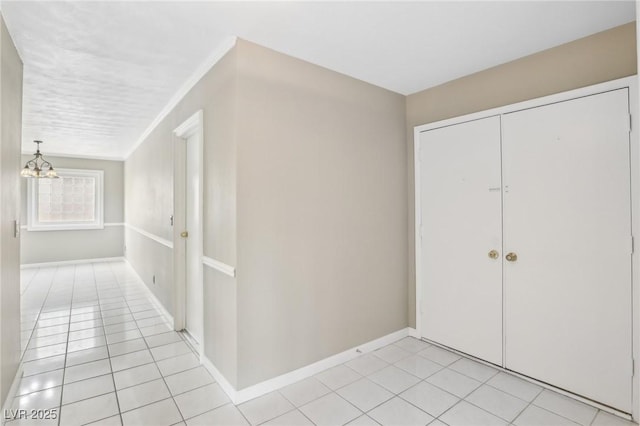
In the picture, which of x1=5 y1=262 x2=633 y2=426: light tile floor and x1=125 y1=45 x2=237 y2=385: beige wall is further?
x1=125 y1=45 x2=237 y2=385: beige wall

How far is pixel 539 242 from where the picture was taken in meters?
2.45

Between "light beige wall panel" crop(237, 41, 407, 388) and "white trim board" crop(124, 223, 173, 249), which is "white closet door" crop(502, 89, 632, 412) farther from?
"white trim board" crop(124, 223, 173, 249)

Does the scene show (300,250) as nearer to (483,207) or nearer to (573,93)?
(483,207)

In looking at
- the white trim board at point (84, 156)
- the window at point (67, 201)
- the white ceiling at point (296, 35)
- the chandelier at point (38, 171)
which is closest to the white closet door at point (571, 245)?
the white ceiling at point (296, 35)

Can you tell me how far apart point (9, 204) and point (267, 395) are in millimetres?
2251

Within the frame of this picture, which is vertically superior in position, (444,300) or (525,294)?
(525,294)

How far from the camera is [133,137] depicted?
17.7ft

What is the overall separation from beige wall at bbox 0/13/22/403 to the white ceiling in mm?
243

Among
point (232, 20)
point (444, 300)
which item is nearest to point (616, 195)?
point (444, 300)

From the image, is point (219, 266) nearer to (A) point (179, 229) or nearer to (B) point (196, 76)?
(A) point (179, 229)

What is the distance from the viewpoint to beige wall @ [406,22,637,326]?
213cm

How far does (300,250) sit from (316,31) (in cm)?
159

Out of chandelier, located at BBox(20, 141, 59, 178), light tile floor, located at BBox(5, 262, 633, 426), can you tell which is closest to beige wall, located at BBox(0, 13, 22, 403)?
light tile floor, located at BBox(5, 262, 633, 426)

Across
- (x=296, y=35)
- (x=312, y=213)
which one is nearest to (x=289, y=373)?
(x=312, y=213)
